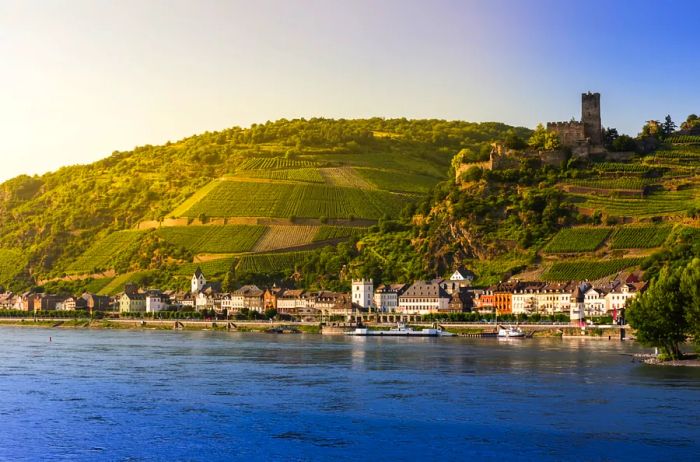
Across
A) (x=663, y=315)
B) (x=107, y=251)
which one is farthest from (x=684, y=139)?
(x=107, y=251)

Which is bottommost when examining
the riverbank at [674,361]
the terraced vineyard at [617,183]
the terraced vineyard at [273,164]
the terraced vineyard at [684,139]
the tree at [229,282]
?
the riverbank at [674,361]

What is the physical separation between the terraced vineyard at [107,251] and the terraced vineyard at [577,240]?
67.0m

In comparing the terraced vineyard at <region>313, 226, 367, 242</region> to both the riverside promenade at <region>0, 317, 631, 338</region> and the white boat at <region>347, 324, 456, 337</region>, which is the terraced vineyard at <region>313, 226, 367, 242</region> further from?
the white boat at <region>347, 324, 456, 337</region>

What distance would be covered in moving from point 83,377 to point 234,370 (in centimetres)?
781

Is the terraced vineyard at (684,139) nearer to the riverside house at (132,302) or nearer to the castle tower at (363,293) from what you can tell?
the castle tower at (363,293)

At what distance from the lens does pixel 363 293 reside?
113 meters

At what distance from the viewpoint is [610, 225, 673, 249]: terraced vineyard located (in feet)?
318

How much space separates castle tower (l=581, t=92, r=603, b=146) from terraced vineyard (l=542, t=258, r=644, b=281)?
69.4ft

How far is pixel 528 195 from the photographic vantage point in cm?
11006

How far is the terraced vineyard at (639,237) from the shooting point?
318ft

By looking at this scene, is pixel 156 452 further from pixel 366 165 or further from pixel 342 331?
pixel 366 165

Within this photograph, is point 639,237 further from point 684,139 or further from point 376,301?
point 376,301

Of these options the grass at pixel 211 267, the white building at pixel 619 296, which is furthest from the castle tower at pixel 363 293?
the white building at pixel 619 296

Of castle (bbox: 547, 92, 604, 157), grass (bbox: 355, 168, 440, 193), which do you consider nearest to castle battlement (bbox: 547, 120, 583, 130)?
castle (bbox: 547, 92, 604, 157)
